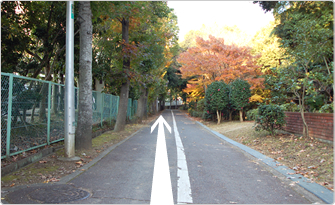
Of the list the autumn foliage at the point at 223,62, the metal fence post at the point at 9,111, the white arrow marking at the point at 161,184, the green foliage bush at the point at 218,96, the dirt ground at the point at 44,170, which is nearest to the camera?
the white arrow marking at the point at 161,184

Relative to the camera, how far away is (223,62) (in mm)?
24719

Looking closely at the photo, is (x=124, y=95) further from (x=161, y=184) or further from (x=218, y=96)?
(x=161, y=184)

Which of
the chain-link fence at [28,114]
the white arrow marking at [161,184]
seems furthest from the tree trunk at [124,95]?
the white arrow marking at [161,184]

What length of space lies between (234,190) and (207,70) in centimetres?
2193

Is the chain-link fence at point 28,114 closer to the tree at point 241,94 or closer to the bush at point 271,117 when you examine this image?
the bush at point 271,117

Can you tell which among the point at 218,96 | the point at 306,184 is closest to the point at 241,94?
the point at 218,96

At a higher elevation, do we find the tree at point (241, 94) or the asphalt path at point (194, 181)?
the tree at point (241, 94)

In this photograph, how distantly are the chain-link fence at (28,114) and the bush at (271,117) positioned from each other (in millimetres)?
8276

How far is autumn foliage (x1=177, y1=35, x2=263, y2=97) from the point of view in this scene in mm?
24203

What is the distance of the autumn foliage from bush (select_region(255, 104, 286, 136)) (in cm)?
1246

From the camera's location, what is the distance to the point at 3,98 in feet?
18.8

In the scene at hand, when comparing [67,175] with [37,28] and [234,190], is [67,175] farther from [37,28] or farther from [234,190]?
[37,28]

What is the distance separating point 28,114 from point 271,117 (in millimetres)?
9296

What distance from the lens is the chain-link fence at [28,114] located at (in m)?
5.77
